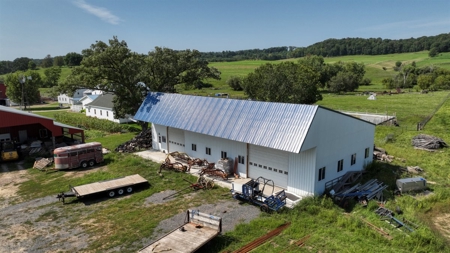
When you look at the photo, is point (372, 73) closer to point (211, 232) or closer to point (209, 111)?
point (209, 111)

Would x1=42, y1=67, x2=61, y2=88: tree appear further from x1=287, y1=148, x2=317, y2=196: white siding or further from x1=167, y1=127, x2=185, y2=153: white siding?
x1=287, y1=148, x2=317, y2=196: white siding

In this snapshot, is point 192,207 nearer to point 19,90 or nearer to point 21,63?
point 19,90

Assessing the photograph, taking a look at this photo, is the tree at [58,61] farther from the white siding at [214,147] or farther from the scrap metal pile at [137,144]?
the white siding at [214,147]

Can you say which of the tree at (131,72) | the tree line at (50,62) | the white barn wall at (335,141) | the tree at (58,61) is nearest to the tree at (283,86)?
the tree at (131,72)

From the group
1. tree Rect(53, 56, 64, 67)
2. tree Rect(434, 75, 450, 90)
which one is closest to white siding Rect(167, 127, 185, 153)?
tree Rect(434, 75, 450, 90)

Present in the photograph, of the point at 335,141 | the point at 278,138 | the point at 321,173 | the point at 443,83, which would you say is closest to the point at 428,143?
the point at 335,141

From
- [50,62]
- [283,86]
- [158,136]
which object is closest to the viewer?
[158,136]

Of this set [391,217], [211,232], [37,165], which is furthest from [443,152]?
[37,165]
